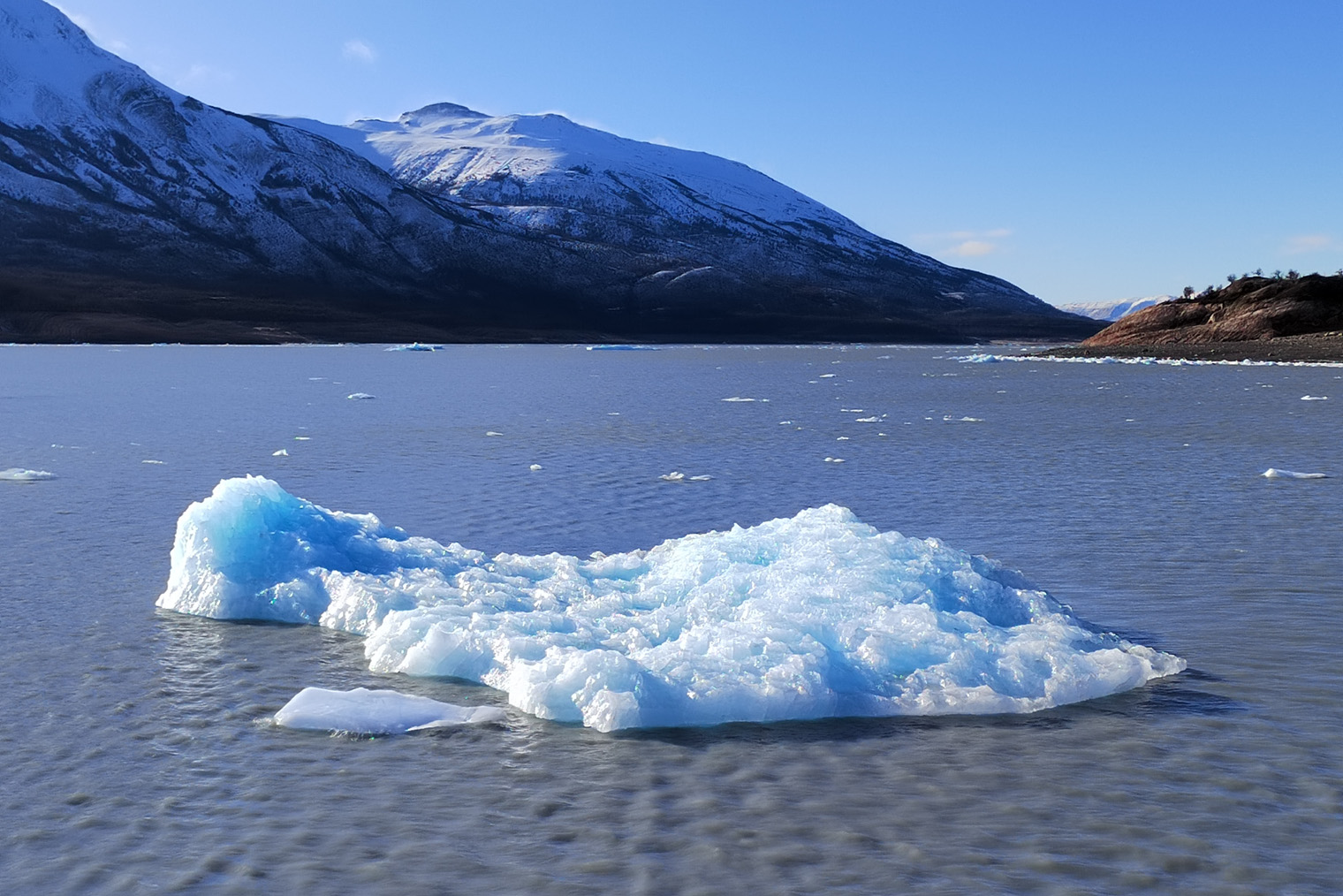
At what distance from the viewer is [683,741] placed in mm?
6625

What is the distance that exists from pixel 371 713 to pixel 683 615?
240cm

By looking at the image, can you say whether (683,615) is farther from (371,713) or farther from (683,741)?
(371,713)

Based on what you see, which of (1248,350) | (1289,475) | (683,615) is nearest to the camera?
(683,615)

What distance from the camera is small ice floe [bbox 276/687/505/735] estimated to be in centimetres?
673

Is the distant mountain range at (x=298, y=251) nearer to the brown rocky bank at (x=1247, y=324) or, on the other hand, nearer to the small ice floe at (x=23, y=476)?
the brown rocky bank at (x=1247, y=324)

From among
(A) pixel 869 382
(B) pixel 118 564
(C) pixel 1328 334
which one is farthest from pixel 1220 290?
(B) pixel 118 564

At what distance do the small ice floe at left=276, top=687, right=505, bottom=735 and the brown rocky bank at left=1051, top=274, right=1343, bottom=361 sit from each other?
59618mm

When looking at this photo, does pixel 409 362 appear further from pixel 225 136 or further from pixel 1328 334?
pixel 225 136

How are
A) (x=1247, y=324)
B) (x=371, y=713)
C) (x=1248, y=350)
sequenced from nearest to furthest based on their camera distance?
(x=371, y=713)
(x=1248, y=350)
(x=1247, y=324)

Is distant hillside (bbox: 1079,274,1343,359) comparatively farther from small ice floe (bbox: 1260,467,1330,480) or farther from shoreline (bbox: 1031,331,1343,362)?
small ice floe (bbox: 1260,467,1330,480)

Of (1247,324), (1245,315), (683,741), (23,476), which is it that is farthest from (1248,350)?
(683,741)

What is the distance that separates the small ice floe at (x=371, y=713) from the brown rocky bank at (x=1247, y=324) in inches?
2347

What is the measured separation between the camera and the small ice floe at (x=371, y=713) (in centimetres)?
673

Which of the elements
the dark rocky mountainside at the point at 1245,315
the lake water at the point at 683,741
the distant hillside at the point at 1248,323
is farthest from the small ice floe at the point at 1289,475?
the dark rocky mountainside at the point at 1245,315
